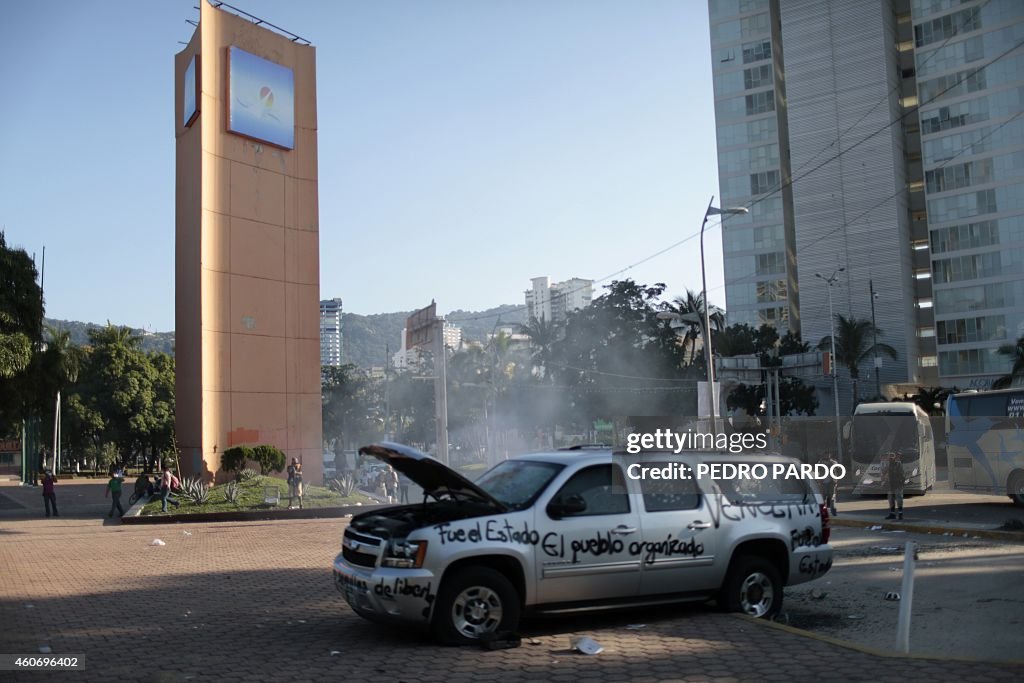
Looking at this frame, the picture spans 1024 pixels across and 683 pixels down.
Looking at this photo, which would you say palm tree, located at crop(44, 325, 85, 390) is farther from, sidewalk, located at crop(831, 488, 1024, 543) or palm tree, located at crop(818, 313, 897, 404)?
palm tree, located at crop(818, 313, 897, 404)

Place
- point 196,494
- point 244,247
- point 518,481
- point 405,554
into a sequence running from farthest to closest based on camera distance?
point 244,247 < point 196,494 < point 518,481 < point 405,554

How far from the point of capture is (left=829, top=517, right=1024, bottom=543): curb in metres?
14.7

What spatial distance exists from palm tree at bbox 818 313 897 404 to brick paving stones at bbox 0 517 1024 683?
53521 millimetres

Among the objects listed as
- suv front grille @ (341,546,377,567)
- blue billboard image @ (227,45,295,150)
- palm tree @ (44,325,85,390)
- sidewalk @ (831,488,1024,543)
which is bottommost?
sidewalk @ (831,488,1024,543)

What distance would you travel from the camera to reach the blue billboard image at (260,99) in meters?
33.3

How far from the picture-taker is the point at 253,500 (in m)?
26.2

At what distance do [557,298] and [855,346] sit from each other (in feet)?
71.1

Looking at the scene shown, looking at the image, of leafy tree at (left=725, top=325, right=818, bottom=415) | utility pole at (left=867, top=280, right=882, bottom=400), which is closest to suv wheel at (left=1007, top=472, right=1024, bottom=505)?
leafy tree at (left=725, top=325, right=818, bottom=415)

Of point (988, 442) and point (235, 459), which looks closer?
point (988, 442)

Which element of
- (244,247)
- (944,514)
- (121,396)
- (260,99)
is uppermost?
(260,99)

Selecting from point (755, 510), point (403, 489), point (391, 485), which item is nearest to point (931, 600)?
point (755, 510)

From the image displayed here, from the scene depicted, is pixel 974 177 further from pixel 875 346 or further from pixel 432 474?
pixel 432 474

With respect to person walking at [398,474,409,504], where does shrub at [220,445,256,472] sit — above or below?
above

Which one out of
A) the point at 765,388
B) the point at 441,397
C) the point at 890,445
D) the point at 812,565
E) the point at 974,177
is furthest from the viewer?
the point at 974,177
